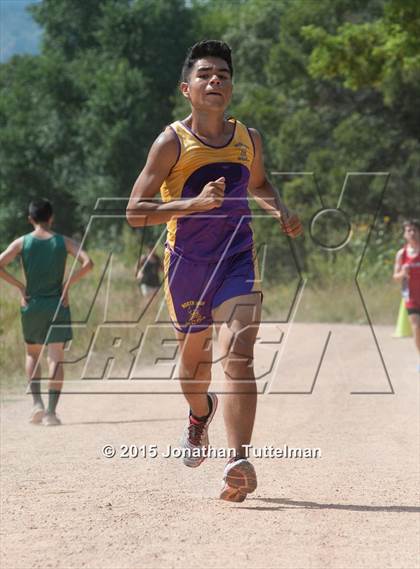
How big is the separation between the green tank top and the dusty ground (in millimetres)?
1269

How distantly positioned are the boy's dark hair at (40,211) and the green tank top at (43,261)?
0.17m

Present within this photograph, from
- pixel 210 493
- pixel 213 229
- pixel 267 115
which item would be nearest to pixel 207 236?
pixel 213 229

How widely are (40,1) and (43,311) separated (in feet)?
121

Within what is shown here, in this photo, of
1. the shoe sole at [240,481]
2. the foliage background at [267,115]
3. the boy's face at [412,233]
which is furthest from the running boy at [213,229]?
the foliage background at [267,115]

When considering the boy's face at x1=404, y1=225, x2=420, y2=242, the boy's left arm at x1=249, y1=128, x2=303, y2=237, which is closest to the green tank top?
the boy's left arm at x1=249, y1=128, x2=303, y2=237

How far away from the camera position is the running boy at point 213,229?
20.9 ft

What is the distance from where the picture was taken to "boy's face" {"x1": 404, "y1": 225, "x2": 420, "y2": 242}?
14.5 metres

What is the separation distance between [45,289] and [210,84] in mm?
4531

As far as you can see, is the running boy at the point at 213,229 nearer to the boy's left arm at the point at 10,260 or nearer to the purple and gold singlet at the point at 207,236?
the purple and gold singlet at the point at 207,236

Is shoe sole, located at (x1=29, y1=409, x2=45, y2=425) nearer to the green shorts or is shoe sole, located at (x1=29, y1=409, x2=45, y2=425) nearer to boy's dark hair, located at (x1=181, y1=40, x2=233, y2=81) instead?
the green shorts

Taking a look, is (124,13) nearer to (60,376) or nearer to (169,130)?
(60,376)

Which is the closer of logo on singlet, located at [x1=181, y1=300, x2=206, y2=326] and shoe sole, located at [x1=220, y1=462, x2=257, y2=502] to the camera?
shoe sole, located at [x1=220, y1=462, x2=257, y2=502]

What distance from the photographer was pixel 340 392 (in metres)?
12.2

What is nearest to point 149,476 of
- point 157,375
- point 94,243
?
point 157,375
